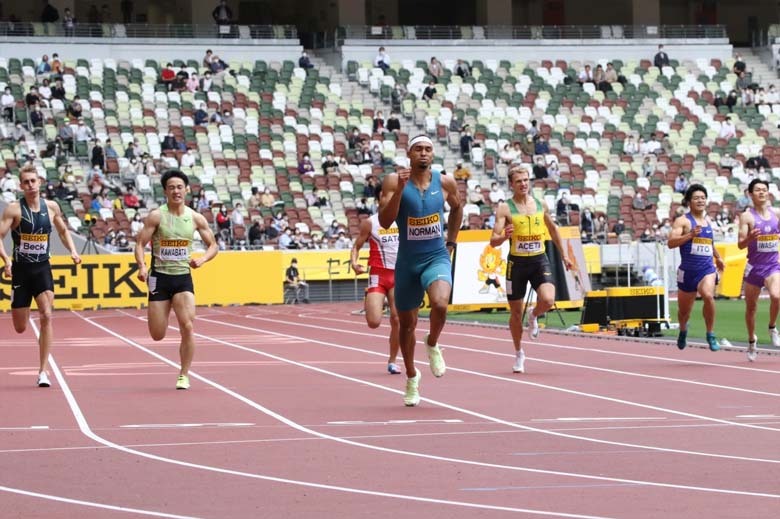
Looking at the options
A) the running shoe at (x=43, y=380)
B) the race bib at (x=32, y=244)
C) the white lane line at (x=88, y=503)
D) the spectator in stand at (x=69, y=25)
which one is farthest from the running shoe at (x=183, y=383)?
the spectator in stand at (x=69, y=25)

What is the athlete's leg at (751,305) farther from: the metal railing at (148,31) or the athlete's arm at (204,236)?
the metal railing at (148,31)

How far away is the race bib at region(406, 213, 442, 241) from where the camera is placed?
12.1 m

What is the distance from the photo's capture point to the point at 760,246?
57.3 ft

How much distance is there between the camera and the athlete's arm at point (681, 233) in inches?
682

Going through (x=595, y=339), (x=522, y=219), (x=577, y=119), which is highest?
(x=577, y=119)

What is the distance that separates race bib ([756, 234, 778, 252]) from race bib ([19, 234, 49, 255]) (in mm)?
7905

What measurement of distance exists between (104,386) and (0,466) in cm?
592

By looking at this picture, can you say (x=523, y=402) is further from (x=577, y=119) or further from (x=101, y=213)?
(x=577, y=119)

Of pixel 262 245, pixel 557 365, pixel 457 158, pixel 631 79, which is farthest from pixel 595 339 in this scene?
pixel 631 79

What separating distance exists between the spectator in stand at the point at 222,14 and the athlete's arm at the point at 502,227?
3362 centimetres

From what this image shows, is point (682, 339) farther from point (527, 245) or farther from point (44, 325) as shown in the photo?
point (44, 325)

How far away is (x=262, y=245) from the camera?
125 ft

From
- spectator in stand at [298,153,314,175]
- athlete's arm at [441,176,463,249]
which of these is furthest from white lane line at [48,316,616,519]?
spectator in stand at [298,153,314,175]

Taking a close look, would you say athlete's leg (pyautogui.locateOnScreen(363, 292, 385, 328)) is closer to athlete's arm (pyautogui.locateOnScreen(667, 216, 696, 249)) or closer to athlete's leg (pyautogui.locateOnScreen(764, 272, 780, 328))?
athlete's arm (pyautogui.locateOnScreen(667, 216, 696, 249))
